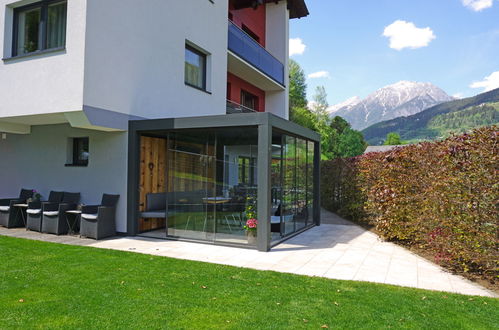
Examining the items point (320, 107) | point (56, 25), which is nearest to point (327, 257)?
point (56, 25)

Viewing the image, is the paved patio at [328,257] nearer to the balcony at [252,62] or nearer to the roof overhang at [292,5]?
the balcony at [252,62]

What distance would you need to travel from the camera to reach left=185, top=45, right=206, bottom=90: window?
10500 millimetres

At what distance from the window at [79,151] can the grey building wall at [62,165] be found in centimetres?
13

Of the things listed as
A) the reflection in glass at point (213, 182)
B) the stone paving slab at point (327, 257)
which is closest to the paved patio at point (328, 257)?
the stone paving slab at point (327, 257)

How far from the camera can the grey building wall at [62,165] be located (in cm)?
842

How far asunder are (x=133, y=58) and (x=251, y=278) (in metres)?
5.87

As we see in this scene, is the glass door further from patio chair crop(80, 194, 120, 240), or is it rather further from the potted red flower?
patio chair crop(80, 194, 120, 240)

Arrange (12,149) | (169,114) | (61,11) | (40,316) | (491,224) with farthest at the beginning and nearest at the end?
1. (12,149)
2. (169,114)
3. (61,11)
4. (491,224)
5. (40,316)

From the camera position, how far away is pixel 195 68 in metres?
10.9

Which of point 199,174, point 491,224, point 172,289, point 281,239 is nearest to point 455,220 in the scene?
point 491,224

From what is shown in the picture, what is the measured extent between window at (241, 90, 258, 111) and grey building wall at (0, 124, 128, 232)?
8976mm

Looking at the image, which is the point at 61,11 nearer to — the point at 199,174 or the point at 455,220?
the point at 199,174

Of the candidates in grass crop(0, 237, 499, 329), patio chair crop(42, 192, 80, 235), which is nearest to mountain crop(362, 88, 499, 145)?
patio chair crop(42, 192, 80, 235)

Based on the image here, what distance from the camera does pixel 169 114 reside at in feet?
31.3
